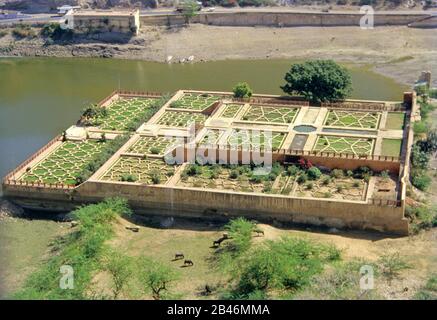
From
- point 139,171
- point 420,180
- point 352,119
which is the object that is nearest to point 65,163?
point 139,171

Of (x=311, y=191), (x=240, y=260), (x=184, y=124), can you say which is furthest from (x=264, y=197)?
(x=184, y=124)

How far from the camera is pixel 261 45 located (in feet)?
167

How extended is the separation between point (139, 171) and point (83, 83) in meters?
18.6

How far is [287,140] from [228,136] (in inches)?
101

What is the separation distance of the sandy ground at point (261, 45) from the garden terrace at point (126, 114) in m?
13.6

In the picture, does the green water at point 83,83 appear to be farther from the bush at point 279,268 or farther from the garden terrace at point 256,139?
the bush at point 279,268

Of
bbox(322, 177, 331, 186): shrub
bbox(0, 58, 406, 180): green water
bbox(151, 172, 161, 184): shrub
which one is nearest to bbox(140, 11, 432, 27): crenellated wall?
bbox(0, 58, 406, 180): green water

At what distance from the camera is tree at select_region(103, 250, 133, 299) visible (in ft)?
68.7

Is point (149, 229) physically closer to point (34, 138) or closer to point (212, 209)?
point (212, 209)

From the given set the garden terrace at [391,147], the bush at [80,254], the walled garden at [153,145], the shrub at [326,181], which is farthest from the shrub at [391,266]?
the walled garden at [153,145]

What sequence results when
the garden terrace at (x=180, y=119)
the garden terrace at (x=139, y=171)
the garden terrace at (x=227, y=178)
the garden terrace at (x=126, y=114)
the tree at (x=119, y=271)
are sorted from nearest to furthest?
the tree at (x=119, y=271), the garden terrace at (x=227, y=178), the garden terrace at (x=139, y=171), the garden terrace at (x=180, y=119), the garden terrace at (x=126, y=114)

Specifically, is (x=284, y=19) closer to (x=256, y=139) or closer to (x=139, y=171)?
(x=256, y=139)

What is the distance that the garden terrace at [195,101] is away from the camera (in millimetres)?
35094

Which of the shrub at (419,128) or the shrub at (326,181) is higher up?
the shrub at (419,128)
